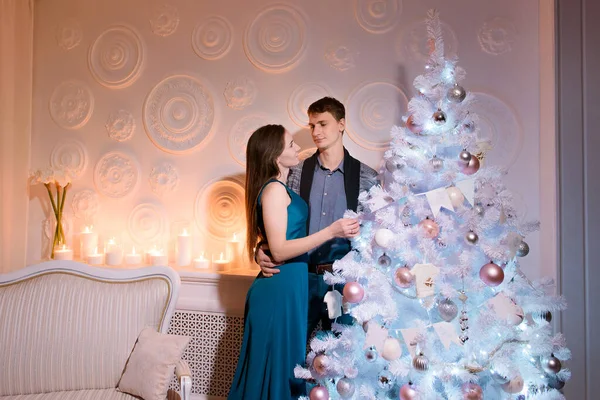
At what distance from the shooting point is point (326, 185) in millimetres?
2855

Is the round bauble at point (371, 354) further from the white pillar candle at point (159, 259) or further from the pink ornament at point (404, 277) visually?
the white pillar candle at point (159, 259)

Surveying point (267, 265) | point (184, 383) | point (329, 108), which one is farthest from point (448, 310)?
point (329, 108)

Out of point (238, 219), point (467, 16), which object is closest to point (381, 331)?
point (238, 219)

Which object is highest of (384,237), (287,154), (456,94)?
(456,94)

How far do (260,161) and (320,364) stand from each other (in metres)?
1.04

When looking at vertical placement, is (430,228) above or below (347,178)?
below

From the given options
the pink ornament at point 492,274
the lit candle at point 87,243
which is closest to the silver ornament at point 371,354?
the pink ornament at point 492,274

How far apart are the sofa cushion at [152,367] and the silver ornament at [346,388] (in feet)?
2.65

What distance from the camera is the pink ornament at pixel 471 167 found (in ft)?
6.77

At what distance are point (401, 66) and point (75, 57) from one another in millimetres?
2473

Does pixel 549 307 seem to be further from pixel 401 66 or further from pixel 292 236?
pixel 401 66

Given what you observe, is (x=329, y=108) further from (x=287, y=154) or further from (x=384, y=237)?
(x=384, y=237)

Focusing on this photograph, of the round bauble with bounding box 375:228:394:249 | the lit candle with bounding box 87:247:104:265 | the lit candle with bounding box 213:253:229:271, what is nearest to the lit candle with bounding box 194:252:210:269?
the lit candle with bounding box 213:253:229:271

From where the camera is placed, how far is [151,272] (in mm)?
2588
